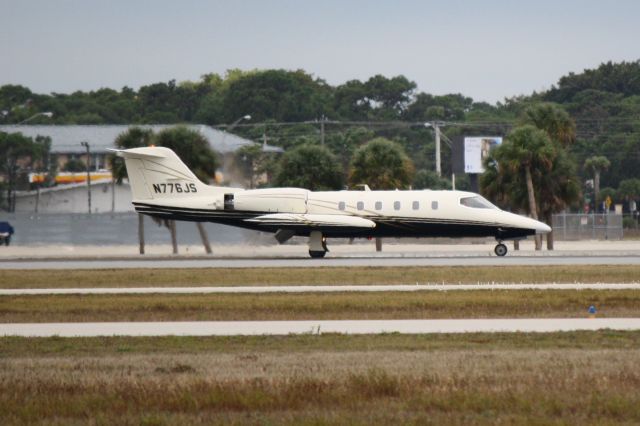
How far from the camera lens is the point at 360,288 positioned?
3183cm

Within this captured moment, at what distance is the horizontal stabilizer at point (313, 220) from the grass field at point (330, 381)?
3012cm

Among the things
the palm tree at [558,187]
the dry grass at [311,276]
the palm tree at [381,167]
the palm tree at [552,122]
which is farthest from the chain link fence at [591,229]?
the dry grass at [311,276]

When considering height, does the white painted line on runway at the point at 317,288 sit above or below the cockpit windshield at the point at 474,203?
below

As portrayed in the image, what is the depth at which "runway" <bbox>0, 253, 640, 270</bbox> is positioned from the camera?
4372cm

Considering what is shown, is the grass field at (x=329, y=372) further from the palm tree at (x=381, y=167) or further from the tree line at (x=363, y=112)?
the tree line at (x=363, y=112)

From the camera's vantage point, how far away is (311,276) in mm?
38156

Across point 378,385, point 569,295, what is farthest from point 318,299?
point 378,385

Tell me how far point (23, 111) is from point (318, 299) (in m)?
123

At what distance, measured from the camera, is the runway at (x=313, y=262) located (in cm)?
4372

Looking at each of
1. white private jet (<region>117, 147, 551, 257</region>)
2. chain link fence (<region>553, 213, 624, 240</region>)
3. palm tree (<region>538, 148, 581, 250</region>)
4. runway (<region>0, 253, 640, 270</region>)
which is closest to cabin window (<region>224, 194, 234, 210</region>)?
white private jet (<region>117, 147, 551, 257</region>)

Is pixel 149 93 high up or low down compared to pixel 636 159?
up

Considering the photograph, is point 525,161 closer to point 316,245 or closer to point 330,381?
point 316,245

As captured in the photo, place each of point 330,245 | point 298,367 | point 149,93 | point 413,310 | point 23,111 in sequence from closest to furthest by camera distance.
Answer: point 298,367, point 413,310, point 330,245, point 23,111, point 149,93

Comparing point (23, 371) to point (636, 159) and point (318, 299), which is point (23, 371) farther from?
point (636, 159)
